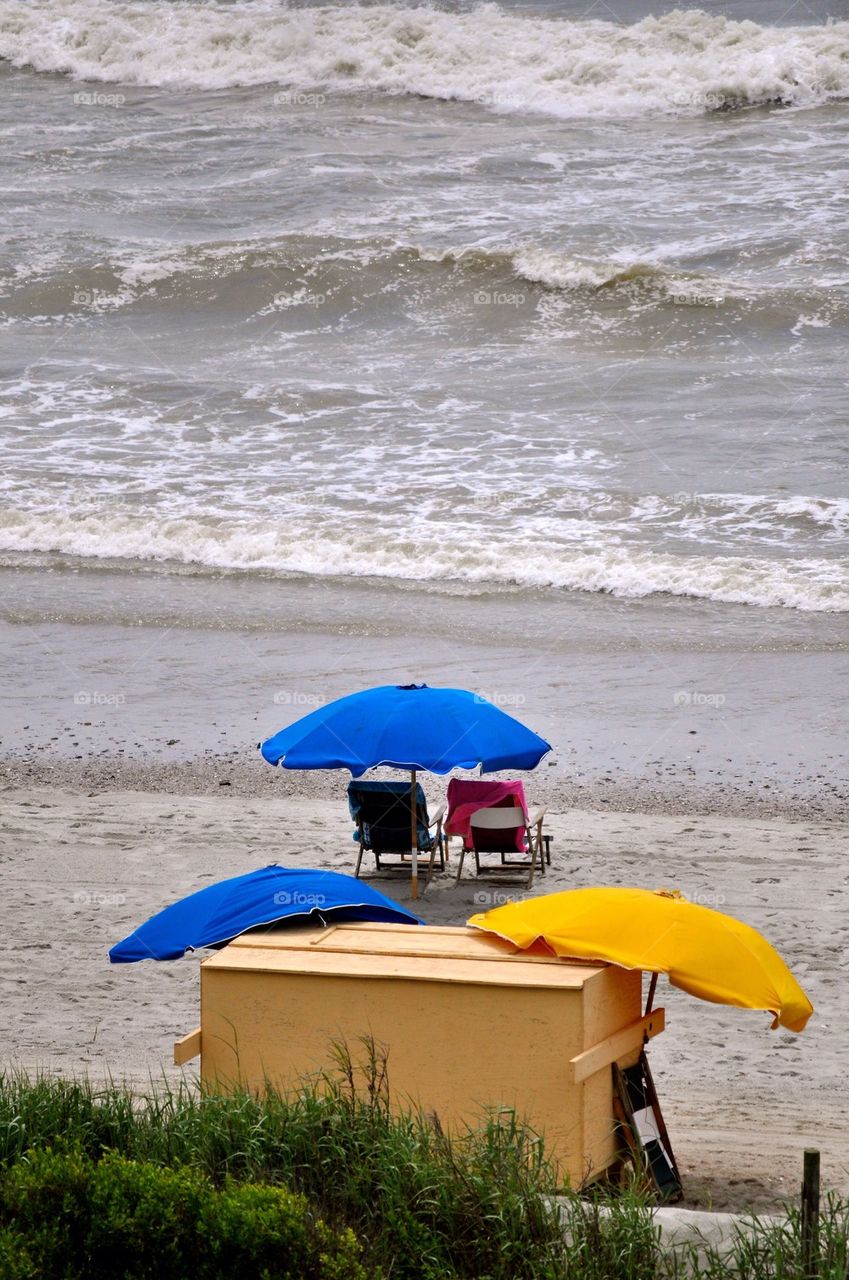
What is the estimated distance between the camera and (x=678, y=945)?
221 inches

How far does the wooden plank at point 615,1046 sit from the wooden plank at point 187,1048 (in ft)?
4.87

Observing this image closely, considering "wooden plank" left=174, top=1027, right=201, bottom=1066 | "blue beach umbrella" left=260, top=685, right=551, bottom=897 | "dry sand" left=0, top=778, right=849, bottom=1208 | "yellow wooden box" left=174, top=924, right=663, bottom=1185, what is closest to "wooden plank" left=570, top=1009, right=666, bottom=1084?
"yellow wooden box" left=174, top=924, right=663, bottom=1185

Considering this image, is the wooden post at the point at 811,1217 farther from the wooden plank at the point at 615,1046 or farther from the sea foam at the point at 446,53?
the sea foam at the point at 446,53

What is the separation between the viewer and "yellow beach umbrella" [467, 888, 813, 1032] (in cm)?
555

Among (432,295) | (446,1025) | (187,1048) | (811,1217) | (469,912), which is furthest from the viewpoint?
(432,295)

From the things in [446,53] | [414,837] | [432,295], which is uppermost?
[446,53]

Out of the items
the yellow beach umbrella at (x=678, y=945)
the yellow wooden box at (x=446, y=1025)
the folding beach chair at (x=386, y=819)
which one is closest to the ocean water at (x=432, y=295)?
the folding beach chair at (x=386, y=819)

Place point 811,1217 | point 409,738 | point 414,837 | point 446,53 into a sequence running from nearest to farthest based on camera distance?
1. point 811,1217
2. point 409,738
3. point 414,837
4. point 446,53

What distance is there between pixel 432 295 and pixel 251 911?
21.9 m

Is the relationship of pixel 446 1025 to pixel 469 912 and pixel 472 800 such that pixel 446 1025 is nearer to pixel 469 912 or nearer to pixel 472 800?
pixel 469 912

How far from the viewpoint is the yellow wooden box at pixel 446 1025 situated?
5.40 metres

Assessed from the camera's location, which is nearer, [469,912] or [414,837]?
[469,912]

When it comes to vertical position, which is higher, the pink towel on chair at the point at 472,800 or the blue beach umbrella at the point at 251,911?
the blue beach umbrella at the point at 251,911

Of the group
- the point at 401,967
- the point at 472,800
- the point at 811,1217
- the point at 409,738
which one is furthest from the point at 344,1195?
the point at 472,800
